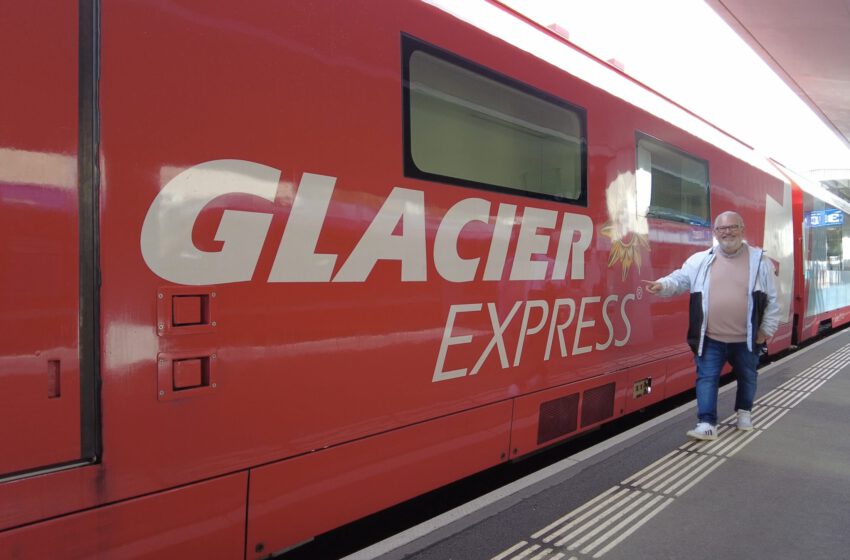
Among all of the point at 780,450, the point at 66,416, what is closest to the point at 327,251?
the point at 66,416

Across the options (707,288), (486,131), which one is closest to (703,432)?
(707,288)

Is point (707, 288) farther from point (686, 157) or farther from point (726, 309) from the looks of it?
point (686, 157)

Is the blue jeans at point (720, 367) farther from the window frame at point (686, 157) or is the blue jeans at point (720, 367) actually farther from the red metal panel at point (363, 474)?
the red metal panel at point (363, 474)

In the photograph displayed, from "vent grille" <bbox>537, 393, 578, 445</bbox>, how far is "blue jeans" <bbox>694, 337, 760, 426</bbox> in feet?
3.71

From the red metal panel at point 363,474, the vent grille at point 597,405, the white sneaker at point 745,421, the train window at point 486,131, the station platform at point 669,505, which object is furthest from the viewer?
the white sneaker at point 745,421

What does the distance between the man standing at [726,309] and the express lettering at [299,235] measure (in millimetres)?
1830

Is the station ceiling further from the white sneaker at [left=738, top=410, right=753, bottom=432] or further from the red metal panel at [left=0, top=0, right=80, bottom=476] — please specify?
the red metal panel at [left=0, top=0, right=80, bottom=476]

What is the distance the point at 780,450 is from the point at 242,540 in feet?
11.9

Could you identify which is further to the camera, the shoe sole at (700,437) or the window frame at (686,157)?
the window frame at (686,157)

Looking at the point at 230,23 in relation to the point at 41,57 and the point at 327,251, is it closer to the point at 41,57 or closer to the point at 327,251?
the point at 41,57

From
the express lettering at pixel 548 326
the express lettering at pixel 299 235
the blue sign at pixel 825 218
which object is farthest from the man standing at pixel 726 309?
the blue sign at pixel 825 218

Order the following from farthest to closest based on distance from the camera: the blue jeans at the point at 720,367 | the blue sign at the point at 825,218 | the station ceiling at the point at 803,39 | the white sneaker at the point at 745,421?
the blue sign at the point at 825,218 → the station ceiling at the point at 803,39 → the white sneaker at the point at 745,421 → the blue jeans at the point at 720,367

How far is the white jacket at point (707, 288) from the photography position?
419 centimetres

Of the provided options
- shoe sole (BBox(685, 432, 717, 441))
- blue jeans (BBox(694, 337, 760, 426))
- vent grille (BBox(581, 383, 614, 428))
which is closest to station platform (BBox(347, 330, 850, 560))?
shoe sole (BBox(685, 432, 717, 441))
